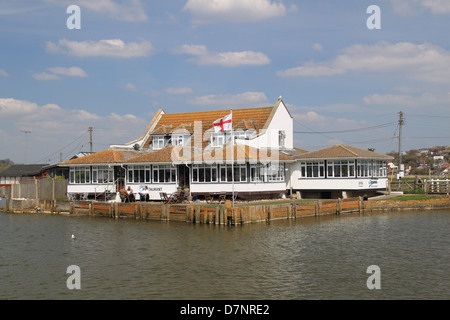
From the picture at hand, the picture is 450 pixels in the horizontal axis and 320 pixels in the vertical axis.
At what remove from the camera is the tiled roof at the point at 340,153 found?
44.1 meters

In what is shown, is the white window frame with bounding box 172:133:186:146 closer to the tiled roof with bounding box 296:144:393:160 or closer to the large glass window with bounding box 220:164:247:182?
the large glass window with bounding box 220:164:247:182

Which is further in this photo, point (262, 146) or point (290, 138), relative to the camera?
point (290, 138)

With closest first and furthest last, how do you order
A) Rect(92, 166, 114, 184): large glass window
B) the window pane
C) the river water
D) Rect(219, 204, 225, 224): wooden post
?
1. the river water
2. Rect(219, 204, 225, 224): wooden post
3. the window pane
4. Rect(92, 166, 114, 184): large glass window

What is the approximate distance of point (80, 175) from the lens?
4978 centimetres

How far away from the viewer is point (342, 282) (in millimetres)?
19188

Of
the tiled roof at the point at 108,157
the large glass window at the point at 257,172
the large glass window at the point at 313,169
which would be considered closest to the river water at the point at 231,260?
the large glass window at the point at 257,172

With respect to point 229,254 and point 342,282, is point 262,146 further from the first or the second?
point 342,282

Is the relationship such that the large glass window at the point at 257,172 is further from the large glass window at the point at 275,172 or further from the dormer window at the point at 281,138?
the dormer window at the point at 281,138

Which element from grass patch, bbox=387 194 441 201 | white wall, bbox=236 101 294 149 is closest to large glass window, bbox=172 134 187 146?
white wall, bbox=236 101 294 149

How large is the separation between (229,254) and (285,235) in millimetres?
6320

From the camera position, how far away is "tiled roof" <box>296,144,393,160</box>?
4409cm

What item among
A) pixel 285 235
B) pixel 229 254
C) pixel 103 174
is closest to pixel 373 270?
pixel 229 254

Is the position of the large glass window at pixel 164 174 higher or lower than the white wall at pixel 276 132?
lower
